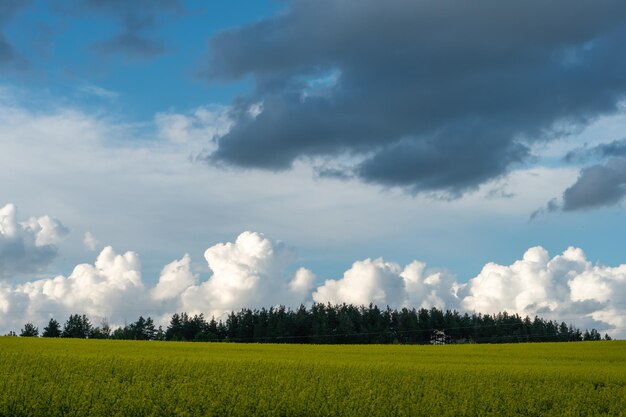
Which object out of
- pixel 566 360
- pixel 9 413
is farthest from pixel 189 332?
pixel 9 413

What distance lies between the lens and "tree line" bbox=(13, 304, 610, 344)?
133m

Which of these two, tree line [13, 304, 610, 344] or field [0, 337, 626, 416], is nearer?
field [0, 337, 626, 416]

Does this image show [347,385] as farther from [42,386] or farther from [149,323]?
[149,323]

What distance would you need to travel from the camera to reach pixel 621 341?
6750cm

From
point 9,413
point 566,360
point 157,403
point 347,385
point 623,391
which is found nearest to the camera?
point 9,413

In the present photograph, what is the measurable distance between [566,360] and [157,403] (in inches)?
1402

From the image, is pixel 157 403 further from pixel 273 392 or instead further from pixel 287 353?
pixel 287 353

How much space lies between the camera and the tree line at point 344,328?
13262cm

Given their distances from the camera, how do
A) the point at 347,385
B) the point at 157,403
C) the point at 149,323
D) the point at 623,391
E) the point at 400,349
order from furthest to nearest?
1. the point at 149,323
2. the point at 400,349
3. the point at 623,391
4. the point at 347,385
5. the point at 157,403

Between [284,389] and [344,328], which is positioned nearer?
[284,389]

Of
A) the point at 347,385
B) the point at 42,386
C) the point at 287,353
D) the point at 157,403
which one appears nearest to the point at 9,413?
the point at 42,386

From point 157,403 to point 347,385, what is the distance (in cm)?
763

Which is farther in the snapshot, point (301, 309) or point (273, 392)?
point (301, 309)

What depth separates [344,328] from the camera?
438ft
